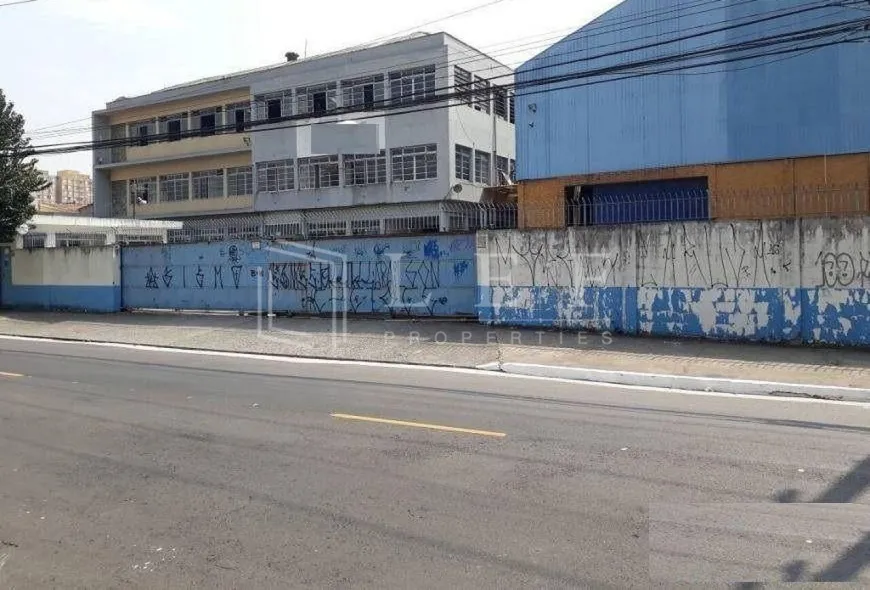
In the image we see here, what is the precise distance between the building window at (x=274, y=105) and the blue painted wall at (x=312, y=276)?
13.8 meters

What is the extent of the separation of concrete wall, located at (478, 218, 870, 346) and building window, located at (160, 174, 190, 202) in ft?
89.0

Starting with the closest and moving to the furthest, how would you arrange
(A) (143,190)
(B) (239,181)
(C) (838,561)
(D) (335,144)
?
(C) (838,561), (D) (335,144), (B) (239,181), (A) (143,190)

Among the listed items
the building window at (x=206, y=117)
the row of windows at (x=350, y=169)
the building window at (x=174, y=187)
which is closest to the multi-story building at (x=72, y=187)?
the building window at (x=174, y=187)

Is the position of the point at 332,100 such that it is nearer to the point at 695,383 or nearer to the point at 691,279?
the point at 691,279

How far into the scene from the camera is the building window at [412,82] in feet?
98.4

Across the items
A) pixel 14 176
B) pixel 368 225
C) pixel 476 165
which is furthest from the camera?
pixel 476 165

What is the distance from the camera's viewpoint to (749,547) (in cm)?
414

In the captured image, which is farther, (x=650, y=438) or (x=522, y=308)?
(x=522, y=308)

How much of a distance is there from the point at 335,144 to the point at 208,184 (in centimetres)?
909

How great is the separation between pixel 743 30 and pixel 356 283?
45.4 feet

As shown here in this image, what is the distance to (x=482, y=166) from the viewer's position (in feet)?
107

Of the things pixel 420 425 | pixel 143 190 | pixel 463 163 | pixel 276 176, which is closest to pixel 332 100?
pixel 276 176

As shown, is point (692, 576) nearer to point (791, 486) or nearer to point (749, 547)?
point (749, 547)

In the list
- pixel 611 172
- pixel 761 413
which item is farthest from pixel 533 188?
pixel 761 413
